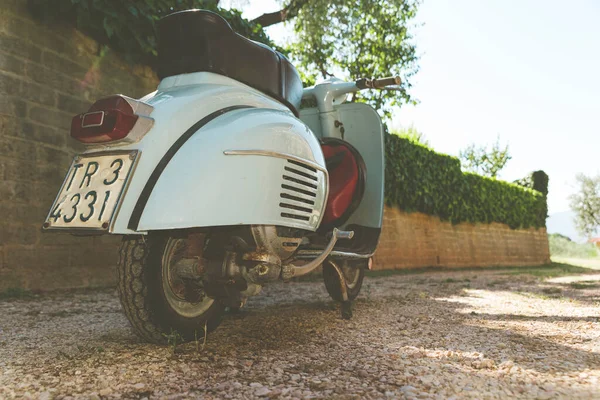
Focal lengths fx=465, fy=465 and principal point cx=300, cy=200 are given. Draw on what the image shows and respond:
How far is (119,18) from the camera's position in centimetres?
436

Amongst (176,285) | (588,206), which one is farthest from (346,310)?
(588,206)

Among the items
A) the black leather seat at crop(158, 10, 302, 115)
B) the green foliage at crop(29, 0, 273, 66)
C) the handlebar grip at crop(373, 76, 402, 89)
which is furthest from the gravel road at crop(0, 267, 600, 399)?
the green foliage at crop(29, 0, 273, 66)

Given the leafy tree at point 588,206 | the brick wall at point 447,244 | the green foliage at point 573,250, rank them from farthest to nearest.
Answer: the leafy tree at point 588,206, the green foliage at point 573,250, the brick wall at point 447,244

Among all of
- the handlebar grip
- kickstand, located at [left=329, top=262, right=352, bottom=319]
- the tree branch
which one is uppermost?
the tree branch

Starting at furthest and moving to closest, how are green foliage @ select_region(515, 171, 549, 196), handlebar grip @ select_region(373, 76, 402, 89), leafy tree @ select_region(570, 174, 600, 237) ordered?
leafy tree @ select_region(570, 174, 600, 237) → green foliage @ select_region(515, 171, 549, 196) → handlebar grip @ select_region(373, 76, 402, 89)

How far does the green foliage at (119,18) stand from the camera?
157 inches

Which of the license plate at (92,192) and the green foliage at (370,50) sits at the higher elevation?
the green foliage at (370,50)

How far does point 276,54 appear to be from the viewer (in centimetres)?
240

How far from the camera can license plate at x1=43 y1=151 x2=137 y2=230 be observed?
1598mm

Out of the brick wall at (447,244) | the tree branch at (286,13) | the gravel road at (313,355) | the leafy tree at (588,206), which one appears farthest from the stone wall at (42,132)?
the leafy tree at (588,206)

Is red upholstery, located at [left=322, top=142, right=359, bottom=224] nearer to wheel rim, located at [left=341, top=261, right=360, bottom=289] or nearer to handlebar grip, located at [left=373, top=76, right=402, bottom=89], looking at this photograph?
wheel rim, located at [left=341, top=261, right=360, bottom=289]

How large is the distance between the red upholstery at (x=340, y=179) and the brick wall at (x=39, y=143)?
7.99ft

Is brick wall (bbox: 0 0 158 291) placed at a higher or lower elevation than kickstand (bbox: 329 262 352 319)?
higher

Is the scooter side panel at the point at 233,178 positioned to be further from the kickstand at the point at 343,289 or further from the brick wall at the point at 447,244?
the brick wall at the point at 447,244
